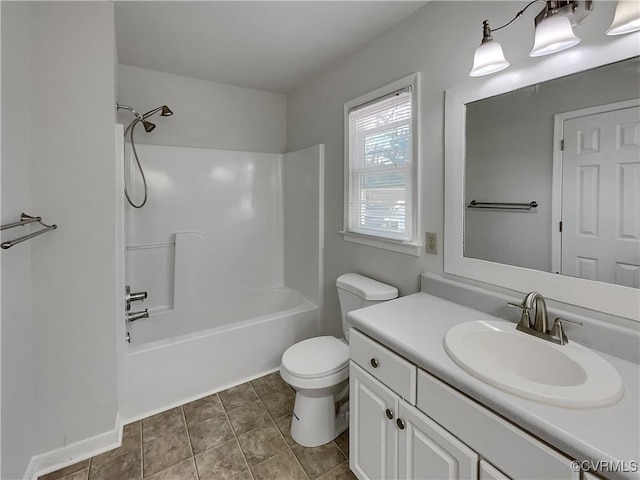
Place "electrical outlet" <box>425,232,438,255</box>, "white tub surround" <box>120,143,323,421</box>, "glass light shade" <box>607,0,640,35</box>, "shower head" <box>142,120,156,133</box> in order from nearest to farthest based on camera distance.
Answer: "glass light shade" <box>607,0,640,35</box>
"electrical outlet" <box>425,232,438,255</box>
"white tub surround" <box>120,143,323,421</box>
"shower head" <box>142,120,156,133</box>

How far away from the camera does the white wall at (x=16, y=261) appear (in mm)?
1179

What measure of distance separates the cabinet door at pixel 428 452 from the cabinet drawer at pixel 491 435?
0.03m

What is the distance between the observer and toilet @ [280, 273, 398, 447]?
1.61 m

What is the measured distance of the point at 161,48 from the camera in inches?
84.0

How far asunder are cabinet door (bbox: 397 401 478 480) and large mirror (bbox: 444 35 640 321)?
693 millimetres

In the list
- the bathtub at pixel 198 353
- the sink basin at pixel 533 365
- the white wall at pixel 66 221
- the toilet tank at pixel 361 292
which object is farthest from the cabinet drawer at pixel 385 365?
the white wall at pixel 66 221

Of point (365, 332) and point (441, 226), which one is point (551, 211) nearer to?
point (441, 226)

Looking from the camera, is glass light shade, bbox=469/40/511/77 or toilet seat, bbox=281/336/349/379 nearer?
glass light shade, bbox=469/40/511/77

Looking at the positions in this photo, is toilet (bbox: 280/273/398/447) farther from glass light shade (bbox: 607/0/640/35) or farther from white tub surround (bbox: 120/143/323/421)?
glass light shade (bbox: 607/0/640/35)

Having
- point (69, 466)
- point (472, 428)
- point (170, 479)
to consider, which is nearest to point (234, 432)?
point (170, 479)

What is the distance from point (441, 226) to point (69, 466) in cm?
231

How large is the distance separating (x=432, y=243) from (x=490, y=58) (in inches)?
34.3

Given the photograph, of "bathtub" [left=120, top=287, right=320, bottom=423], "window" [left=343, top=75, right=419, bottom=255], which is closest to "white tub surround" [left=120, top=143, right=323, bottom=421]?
"bathtub" [left=120, top=287, right=320, bottom=423]

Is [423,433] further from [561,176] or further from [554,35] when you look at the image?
[554,35]
